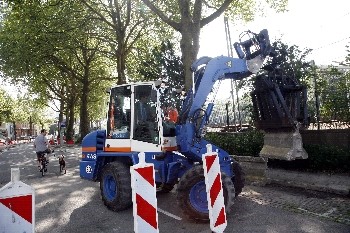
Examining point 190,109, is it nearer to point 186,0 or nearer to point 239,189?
point 239,189

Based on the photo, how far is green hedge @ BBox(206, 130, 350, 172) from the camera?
9.28 meters

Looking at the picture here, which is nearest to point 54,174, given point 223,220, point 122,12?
point 223,220

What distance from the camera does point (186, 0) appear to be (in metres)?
12.2

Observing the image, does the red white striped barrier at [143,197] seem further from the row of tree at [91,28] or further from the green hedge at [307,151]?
the row of tree at [91,28]

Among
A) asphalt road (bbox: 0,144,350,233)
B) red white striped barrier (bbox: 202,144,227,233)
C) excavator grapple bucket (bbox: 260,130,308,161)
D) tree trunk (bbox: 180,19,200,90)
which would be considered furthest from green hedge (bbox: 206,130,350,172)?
red white striped barrier (bbox: 202,144,227,233)

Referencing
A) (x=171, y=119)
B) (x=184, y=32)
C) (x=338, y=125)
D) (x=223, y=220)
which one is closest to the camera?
(x=223, y=220)

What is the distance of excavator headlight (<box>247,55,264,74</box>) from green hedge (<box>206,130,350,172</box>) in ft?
14.1

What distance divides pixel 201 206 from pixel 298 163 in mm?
5545

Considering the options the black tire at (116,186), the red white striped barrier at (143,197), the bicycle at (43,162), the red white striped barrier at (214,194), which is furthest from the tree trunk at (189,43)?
the red white striped barrier at (143,197)

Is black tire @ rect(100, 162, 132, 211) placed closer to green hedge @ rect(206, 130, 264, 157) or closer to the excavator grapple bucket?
the excavator grapple bucket

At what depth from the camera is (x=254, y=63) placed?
22.7 feet

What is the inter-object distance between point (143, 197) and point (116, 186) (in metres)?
3.28

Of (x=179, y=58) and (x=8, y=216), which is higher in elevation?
(x=179, y=58)

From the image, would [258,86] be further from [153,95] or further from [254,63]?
[153,95]
